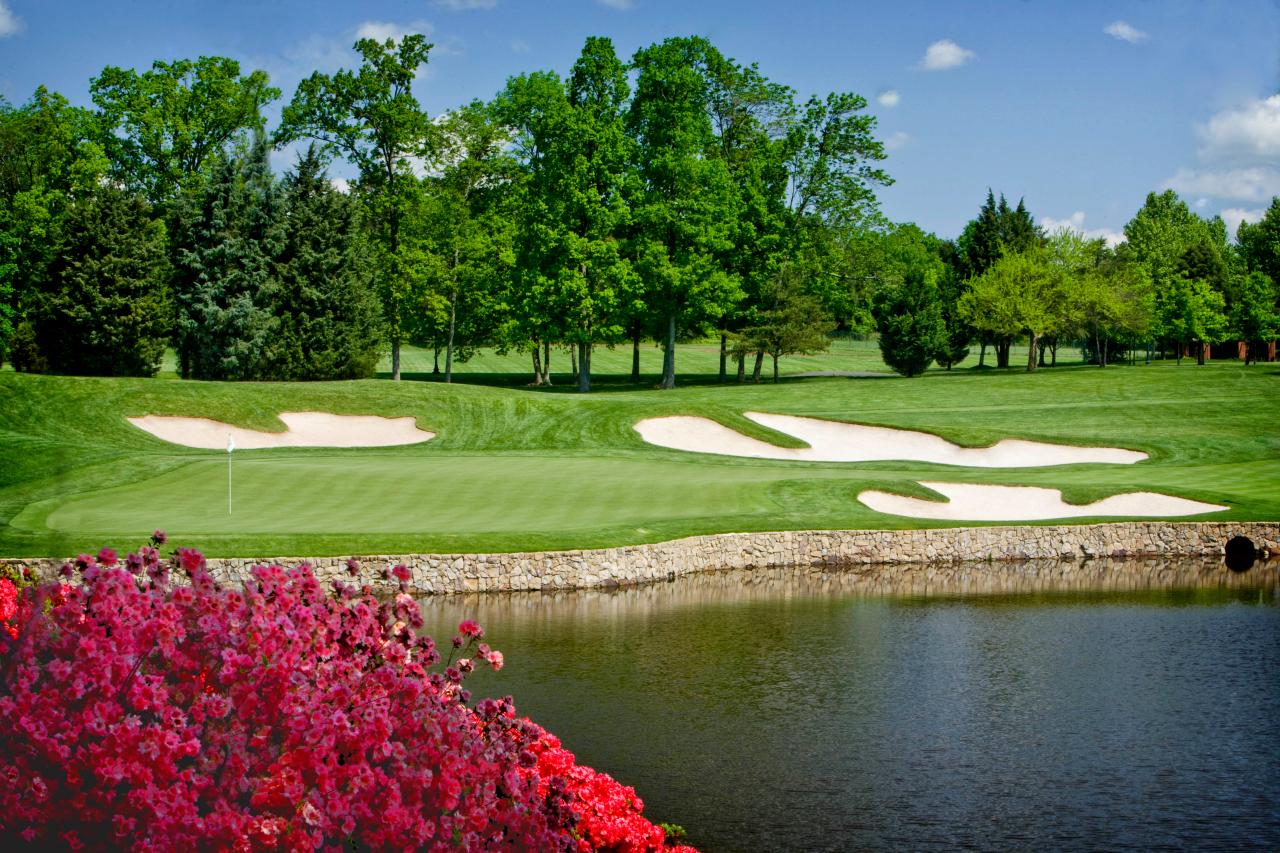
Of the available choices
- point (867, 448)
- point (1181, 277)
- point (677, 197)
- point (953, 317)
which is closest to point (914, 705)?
point (867, 448)

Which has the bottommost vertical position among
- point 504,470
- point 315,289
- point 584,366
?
point 504,470

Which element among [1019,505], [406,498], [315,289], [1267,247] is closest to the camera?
[406,498]

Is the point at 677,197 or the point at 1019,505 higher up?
the point at 677,197

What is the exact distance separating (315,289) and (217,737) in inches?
1917

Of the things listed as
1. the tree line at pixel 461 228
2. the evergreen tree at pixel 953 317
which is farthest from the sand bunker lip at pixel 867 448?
the evergreen tree at pixel 953 317

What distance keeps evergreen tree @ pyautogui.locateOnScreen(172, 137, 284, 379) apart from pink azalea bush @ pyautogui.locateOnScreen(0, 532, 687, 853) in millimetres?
45855

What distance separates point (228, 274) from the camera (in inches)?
1951

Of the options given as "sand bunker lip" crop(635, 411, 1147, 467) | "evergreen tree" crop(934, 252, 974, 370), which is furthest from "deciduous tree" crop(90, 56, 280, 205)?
"evergreen tree" crop(934, 252, 974, 370)

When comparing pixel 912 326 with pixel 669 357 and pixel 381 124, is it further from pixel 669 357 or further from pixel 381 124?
pixel 381 124

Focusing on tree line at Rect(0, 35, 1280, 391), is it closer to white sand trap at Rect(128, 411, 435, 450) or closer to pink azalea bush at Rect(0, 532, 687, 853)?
white sand trap at Rect(128, 411, 435, 450)

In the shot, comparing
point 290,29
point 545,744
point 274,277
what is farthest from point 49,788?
point 274,277

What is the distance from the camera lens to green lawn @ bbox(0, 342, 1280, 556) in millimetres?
22125

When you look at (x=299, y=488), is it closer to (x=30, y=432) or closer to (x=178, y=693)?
(x=30, y=432)

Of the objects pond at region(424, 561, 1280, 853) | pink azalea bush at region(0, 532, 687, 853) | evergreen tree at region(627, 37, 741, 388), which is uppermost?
evergreen tree at region(627, 37, 741, 388)
